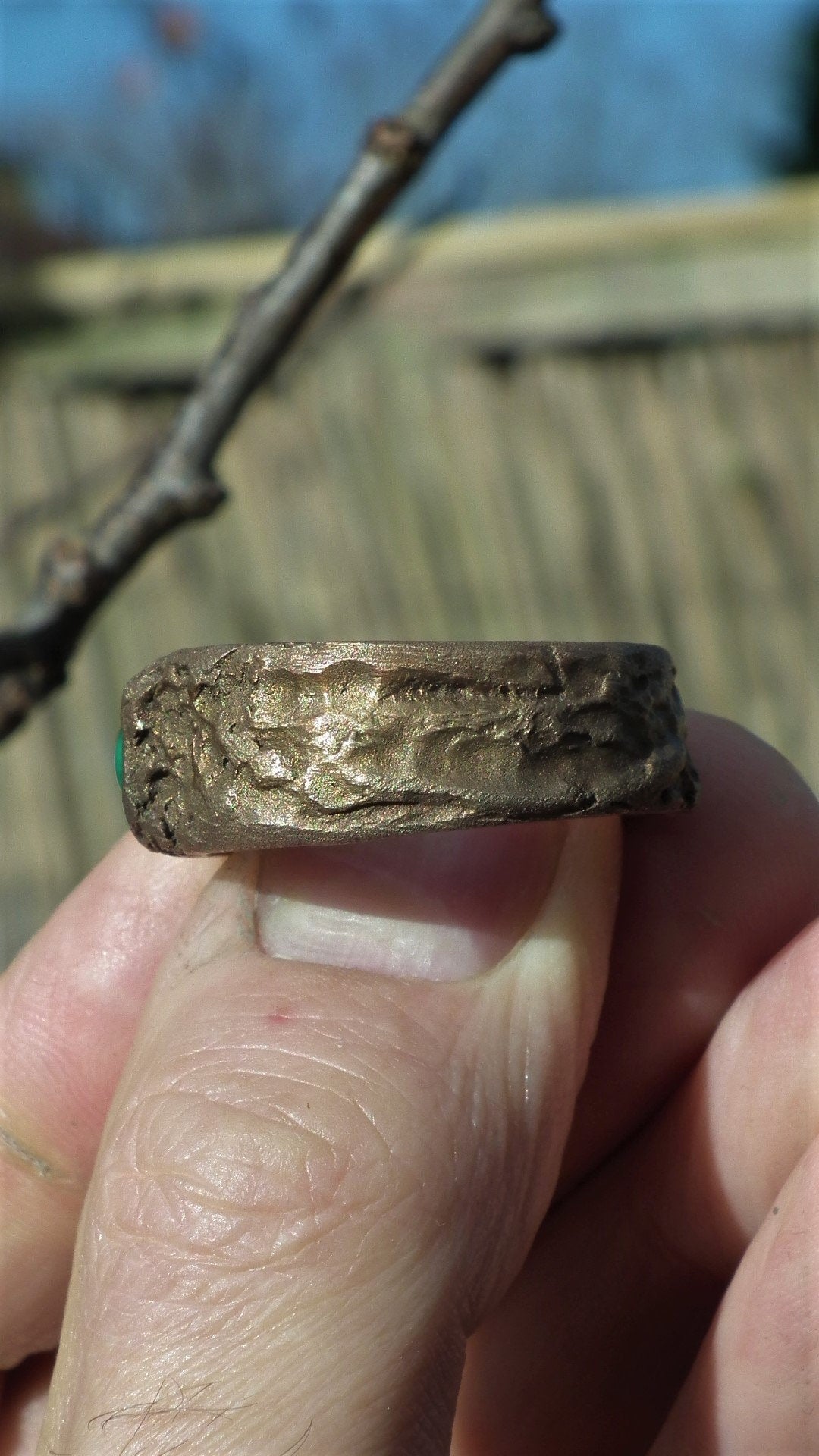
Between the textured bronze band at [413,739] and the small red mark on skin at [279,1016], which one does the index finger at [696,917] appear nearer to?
the textured bronze band at [413,739]

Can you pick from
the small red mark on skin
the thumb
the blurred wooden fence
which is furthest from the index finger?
the blurred wooden fence

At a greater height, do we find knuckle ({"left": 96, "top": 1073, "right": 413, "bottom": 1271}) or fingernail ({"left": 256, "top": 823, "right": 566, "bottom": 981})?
fingernail ({"left": 256, "top": 823, "right": 566, "bottom": 981})

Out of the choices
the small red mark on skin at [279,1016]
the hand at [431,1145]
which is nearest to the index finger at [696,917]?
the hand at [431,1145]

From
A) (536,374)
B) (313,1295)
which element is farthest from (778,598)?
(313,1295)

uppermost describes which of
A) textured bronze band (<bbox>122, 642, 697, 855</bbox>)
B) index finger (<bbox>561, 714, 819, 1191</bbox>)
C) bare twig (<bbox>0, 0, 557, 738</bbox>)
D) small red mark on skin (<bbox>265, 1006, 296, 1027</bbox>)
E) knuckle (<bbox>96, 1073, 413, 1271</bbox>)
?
bare twig (<bbox>0, 0, 557, 738</bbox>)

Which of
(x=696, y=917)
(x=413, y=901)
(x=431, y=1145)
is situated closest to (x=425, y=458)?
(x=696, y=917)

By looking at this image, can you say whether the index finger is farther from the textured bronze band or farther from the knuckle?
the knuckle

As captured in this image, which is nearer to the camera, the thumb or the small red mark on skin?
Answer: the thumb
